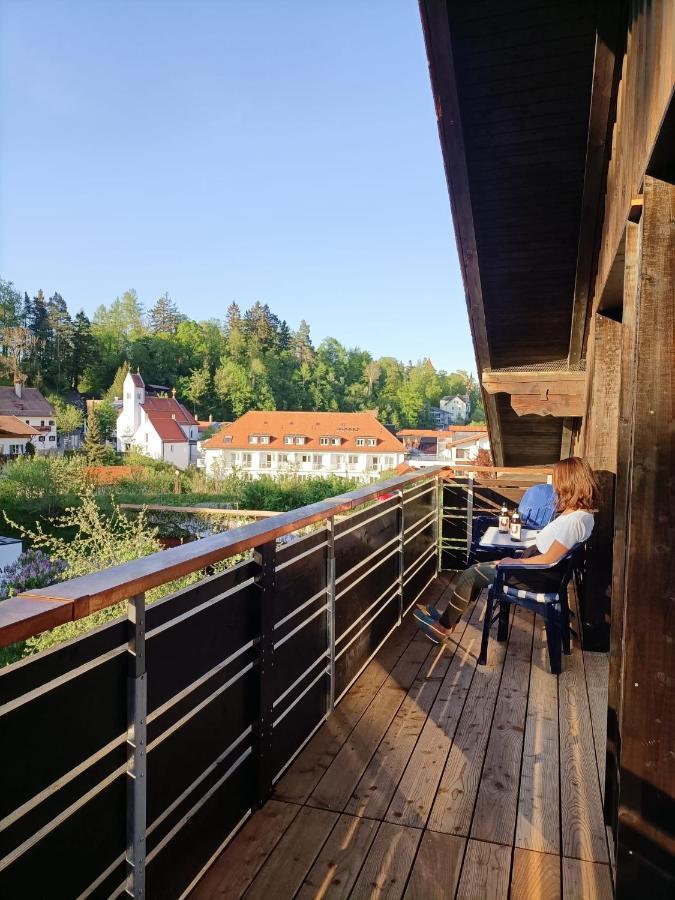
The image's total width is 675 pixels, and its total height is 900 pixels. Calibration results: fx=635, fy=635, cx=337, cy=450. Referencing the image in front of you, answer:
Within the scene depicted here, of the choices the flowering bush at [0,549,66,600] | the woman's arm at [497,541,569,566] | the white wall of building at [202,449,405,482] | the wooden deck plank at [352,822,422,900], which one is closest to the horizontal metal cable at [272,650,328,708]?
the wooden deck plank at [352,822,422,900]

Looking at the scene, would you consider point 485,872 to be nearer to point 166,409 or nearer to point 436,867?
point 436,867

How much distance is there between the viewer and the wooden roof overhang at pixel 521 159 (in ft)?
9.93

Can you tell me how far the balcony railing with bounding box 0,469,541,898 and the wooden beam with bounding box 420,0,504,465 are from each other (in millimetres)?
2076

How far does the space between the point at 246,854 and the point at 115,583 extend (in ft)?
4.09

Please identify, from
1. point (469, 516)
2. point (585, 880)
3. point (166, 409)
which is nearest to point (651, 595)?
point (585, 880)

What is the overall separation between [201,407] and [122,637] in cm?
6583

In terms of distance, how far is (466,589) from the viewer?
3.98 m

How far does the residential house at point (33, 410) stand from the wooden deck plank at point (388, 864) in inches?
1811

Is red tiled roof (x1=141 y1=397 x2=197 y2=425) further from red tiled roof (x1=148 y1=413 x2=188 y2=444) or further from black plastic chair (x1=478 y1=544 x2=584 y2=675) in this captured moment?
black plastic chair (x1=478 y1=544 x2=584 y2=675)

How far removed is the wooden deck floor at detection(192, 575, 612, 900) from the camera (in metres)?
1.94

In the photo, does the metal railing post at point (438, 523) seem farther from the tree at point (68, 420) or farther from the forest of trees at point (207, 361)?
the forest of trees at point (207, 361)

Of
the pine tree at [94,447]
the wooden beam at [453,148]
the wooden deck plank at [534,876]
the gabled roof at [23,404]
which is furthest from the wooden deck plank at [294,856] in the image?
the gabled roof at [23,404]

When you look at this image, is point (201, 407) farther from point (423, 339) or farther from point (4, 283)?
point (423, 339)

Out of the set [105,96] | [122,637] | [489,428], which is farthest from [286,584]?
[105,96]
